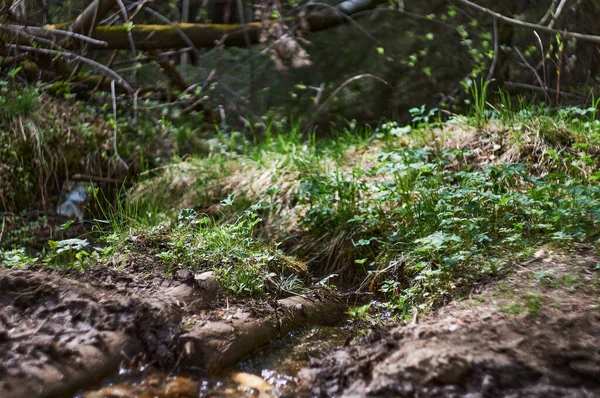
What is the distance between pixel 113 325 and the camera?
2.19 m

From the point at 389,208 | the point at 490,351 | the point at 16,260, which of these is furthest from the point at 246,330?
the point at 389,208

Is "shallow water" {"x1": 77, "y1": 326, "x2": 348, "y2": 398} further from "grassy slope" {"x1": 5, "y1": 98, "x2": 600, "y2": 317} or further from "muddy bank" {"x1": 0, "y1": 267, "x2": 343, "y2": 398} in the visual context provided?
"grassy slope" {"x1": 5, "y1": 98, "x2": 600, "y2": 317}

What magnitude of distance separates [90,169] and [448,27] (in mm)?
4149

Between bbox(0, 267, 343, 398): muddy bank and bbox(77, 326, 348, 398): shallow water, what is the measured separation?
1.9 inches

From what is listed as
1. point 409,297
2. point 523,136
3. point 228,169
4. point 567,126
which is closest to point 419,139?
point 523,136

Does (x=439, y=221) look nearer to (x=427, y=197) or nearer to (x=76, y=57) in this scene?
(x=427, y=197)

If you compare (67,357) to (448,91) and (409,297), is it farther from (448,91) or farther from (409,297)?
(448,91)

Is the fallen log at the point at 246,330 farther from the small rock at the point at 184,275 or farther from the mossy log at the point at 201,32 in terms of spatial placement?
the mossy log at the point at 201,32

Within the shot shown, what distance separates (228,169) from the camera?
4.64 m

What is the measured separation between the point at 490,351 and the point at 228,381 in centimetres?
93

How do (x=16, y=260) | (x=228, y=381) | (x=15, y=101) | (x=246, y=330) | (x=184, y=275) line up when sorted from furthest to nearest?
(x=15, y=101)
(x=16, y=260)
(x=184, y=275)
(x=246, y=330)
(x=228, y=381)

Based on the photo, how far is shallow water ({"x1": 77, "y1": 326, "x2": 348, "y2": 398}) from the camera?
1.94m

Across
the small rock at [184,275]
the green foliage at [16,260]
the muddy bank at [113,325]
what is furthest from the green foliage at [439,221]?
the green foliage at [16,260]

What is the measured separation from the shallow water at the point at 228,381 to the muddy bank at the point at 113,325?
5 cm
